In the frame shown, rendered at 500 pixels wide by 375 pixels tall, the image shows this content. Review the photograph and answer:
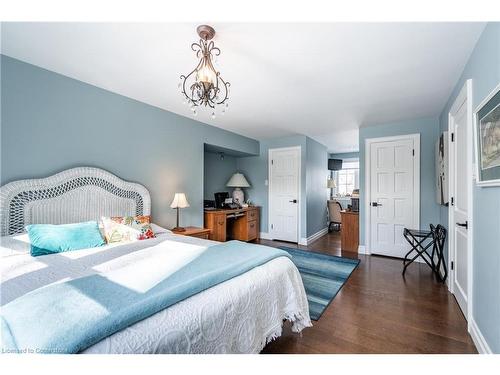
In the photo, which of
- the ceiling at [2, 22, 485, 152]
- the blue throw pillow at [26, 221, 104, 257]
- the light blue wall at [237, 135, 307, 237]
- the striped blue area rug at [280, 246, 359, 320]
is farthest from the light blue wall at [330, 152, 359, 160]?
the blue throw pillow at [26, 221, 104, 257]

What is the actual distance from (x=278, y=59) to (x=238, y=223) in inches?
139

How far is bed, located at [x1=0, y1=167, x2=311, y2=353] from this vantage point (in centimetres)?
96

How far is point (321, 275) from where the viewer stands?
9.98 ft

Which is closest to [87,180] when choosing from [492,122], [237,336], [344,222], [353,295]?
[237,336]

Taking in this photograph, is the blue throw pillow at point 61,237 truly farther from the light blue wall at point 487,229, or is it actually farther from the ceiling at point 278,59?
the light blue wall at point 487,229

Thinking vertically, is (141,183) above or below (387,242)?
above

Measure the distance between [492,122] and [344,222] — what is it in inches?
124

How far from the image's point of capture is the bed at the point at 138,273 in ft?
3.16

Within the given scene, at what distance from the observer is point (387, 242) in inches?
153

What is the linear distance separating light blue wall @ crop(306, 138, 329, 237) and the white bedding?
336 cm

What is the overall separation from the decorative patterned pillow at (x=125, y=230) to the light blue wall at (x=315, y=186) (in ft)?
11.2

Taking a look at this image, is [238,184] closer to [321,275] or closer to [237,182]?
[237,182]

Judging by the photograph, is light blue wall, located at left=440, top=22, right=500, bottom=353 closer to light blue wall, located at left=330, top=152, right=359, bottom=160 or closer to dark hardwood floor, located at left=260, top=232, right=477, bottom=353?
dark hardwood floor, located at left=260, top=232, right=477, bottom=353
